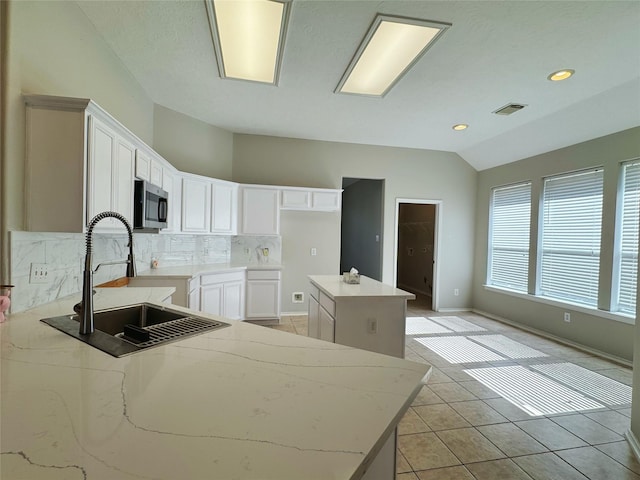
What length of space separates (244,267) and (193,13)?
2851mm

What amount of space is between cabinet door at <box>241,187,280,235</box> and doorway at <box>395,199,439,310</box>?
121 inches

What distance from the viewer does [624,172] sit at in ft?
11.3

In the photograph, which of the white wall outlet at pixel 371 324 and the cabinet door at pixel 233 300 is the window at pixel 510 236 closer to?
the white wall outlet at pixel 371 324

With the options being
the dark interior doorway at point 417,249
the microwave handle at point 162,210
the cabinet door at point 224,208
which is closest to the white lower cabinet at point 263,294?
the cabinet door at point 224,208

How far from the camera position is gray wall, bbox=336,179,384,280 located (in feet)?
18.4

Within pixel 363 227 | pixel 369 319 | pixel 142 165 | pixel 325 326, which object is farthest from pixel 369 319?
pixel 363 227

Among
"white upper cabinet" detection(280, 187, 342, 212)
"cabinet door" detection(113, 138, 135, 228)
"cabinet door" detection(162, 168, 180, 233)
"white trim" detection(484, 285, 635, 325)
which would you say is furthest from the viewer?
"white upper cabinet" detection(280, 187, 342, 212)

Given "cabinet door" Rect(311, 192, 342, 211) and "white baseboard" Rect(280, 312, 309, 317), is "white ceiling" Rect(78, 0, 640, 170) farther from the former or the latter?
"white baseboard" Rect(280, 312, 309, 317)

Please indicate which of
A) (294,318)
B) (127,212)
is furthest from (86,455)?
(294,318)

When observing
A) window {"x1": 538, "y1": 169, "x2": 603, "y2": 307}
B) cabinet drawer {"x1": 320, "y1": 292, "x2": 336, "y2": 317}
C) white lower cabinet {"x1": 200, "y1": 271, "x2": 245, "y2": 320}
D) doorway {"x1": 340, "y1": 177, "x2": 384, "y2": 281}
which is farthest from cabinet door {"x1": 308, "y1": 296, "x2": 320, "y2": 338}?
window {"x1": 538, "y1": 169, "x2": 603, "y2": 307}

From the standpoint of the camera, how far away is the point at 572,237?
13.1 ft

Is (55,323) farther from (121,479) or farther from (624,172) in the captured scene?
(624,172)

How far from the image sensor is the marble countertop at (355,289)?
2564 mm

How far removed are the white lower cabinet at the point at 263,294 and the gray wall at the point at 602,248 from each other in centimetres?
372
